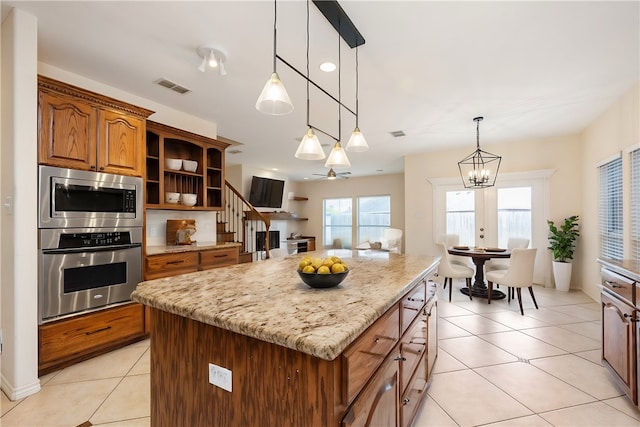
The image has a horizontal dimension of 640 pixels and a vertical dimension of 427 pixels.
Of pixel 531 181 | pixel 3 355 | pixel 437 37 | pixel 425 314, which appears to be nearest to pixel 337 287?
pixel 425 314

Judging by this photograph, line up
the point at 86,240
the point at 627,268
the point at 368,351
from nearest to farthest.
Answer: the point at 368,351 → the point at 627,268 → the point at 86,240

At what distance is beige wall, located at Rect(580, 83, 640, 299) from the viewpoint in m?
3.23

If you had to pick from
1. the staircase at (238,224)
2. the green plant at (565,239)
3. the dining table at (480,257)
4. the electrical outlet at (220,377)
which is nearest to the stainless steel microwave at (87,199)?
the staircase at (238,224)

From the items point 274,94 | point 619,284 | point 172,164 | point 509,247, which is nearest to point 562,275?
point 509,247

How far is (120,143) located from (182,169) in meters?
1.01

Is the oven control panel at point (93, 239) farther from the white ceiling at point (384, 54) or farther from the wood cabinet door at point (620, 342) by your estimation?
the wood cabinet door at point (620, 342)

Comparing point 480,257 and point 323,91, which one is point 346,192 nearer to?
point 480,257

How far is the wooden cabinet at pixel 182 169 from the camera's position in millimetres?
3402

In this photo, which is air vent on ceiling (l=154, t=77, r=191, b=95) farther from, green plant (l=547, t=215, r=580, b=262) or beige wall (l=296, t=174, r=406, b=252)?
beige wall (l=296, t=174, r=406, b=252)

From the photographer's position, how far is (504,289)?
5102mm

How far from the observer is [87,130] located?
2.49m

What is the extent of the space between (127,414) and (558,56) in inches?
170

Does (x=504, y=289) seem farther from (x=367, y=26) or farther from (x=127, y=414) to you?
(x=127, y=414)

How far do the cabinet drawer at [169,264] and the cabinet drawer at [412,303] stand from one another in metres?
2.54
